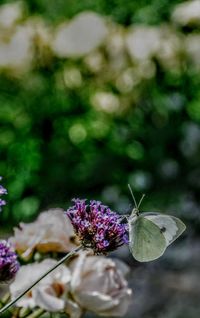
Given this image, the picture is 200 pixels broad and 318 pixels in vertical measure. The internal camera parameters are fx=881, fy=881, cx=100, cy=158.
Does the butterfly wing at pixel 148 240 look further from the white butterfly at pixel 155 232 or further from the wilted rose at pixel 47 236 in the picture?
the wilted rose at pixel 47 236

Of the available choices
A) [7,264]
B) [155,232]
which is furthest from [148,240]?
[7,264]

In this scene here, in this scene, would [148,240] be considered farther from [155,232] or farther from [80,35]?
[80,35]

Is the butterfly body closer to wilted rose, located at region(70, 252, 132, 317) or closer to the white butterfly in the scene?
the white butterfly

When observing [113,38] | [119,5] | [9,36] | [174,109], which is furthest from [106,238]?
[174,109]

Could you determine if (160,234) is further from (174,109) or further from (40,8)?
(174,109)

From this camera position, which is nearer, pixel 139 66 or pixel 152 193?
pixel 139 66

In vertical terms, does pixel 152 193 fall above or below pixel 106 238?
below

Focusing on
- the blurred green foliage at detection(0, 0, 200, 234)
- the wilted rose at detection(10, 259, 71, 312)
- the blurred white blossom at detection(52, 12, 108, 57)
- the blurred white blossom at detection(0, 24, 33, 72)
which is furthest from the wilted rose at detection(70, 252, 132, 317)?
the blurred white blossom at detection(52, 12, 108, 57)
